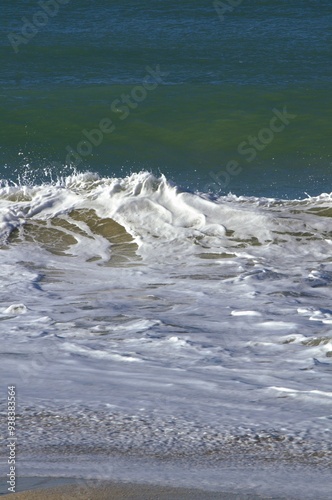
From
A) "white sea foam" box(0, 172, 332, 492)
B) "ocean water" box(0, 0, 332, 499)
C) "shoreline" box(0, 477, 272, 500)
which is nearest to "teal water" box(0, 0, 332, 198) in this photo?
"ocean water" box(0, 0, 332, 499)

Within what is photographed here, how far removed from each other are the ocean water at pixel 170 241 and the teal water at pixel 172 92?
0.04 meters

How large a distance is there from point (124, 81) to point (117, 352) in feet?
32.3

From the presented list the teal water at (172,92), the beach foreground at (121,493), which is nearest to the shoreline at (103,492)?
the beach foreground at (121,493)

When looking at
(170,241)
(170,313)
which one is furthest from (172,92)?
(170,313)

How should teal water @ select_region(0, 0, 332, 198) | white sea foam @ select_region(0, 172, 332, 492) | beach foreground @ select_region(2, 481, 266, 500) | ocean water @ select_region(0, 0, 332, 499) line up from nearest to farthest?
1. beach foreground @ select_region(2, 481, 266, 500)
2. ocean water @ select_region(0, 0, 332, 499)
3. white sea foam @ select_region(0, 172, 332, 492)
4. teal water @ select_region(0, 0, 332, 198)

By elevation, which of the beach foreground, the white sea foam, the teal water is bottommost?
the beach foreground

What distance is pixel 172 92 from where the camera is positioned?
1402cm

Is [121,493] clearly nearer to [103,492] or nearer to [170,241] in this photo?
[103,492]

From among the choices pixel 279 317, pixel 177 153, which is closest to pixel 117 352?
pixel 279 317

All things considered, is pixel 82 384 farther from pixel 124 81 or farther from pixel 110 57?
pixel 110 57

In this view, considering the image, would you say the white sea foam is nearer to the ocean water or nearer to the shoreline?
the ocean water

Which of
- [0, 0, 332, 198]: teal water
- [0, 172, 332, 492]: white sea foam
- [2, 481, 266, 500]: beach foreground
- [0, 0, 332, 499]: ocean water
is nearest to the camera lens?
[2, 481, 266, 500]: beach foreground

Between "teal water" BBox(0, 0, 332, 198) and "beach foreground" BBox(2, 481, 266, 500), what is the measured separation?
641cm

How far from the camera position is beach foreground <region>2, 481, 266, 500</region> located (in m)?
3.38
